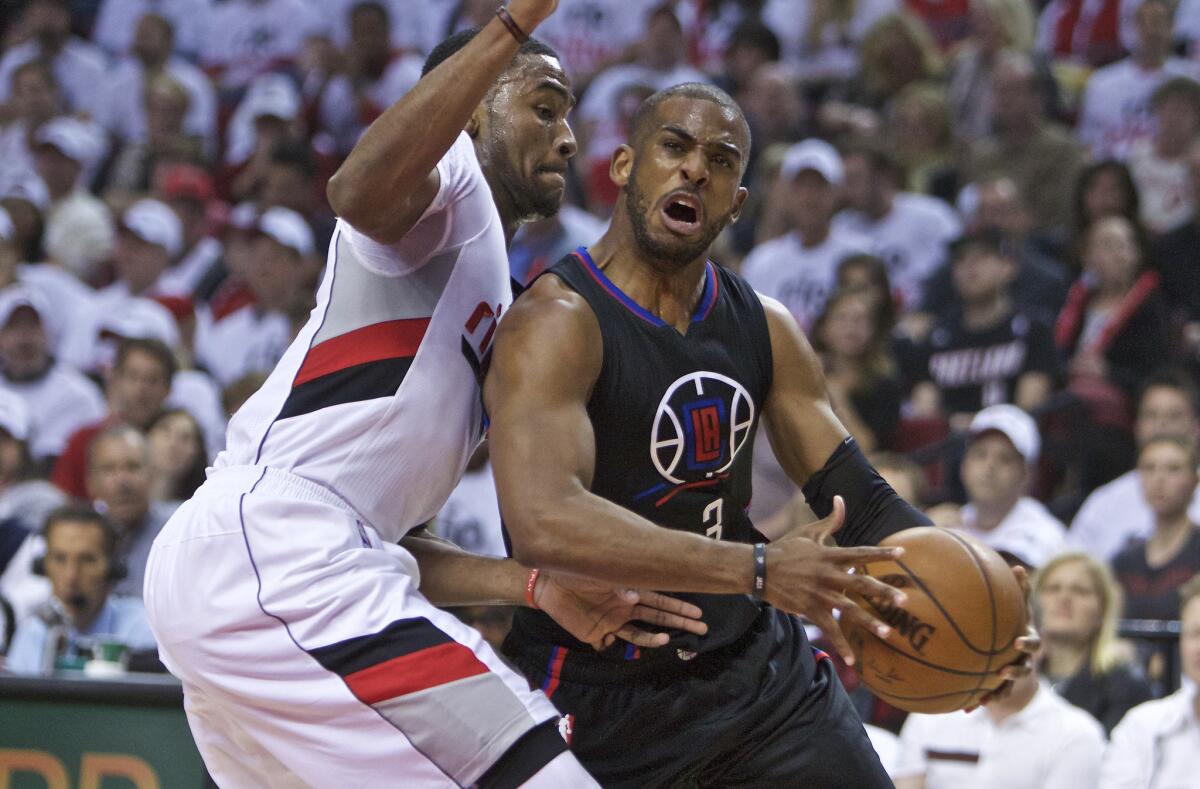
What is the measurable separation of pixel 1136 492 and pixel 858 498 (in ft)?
13.9

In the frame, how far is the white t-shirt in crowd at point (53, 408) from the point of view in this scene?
391 inches

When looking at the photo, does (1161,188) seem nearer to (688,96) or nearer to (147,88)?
(688,96)

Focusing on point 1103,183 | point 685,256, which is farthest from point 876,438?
point 685,256

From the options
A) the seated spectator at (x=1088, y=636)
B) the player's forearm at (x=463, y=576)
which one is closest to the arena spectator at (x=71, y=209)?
the seated spectator at (x=1088, y=636)

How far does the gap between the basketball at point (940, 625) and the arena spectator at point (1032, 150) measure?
280 inches

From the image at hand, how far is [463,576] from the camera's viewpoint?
4.13 m

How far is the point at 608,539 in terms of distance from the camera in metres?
3.45

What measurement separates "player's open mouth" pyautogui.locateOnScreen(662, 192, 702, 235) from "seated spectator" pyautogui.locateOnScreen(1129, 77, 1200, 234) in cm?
647

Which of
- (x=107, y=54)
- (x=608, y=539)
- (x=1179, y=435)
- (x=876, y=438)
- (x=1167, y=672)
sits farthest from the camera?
(x=107, y=54)

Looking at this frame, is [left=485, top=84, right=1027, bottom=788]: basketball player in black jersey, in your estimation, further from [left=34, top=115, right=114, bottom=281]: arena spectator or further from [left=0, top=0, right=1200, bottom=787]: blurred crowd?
[left=34, top=115, right=114, bottom=281]: arena spectator

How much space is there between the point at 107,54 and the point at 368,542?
1253 centimetres

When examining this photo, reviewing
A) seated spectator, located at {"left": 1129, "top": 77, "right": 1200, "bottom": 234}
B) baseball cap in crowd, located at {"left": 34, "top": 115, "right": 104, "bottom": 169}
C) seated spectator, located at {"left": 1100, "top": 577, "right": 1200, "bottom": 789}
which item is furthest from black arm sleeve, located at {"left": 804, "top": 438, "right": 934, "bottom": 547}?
baseball cap in crowd, located at {"left": 34, "top": 115, "right": 104, "bottom": 169}

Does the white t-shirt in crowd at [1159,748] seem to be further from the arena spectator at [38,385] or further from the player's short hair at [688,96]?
the arena spectator at [38,385]

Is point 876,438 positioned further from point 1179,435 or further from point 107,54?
point 107,54
